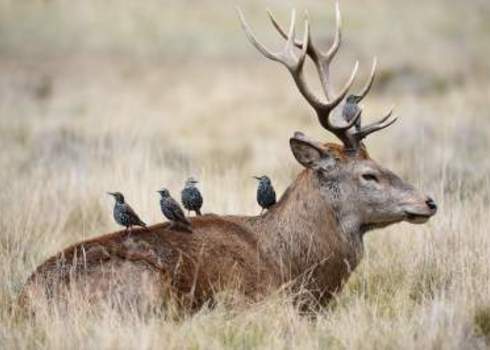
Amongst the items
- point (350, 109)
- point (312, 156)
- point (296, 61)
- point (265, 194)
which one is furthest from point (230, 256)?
point (350, 109)

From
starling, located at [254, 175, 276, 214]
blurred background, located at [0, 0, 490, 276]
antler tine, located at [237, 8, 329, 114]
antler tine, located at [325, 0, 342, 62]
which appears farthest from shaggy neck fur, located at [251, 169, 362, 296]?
blurred background, located at [0, 0, 490, 276]

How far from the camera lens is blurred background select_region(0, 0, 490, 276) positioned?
11.2 metres

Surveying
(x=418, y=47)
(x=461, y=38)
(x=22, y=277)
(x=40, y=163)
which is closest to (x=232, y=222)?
(x=22, y=277)

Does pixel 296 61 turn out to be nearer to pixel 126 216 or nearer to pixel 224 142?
pixel 126 216

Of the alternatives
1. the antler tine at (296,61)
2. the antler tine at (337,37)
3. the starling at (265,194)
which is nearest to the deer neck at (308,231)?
the antler tine at (296,61)

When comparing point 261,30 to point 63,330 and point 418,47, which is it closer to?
point 418,47

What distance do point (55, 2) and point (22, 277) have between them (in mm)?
35451

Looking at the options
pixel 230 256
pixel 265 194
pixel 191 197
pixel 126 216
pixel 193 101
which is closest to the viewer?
pixel 230 256

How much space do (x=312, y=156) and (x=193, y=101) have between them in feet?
62.2

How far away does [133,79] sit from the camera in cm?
3141

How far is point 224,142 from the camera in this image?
19.9 meters

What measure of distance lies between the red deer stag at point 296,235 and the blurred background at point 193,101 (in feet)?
5.88

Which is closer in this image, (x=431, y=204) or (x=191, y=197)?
(x=431, y=204)

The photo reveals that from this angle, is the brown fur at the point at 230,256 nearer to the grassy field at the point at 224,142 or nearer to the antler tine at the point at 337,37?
the grassy field at the point at 224,142
